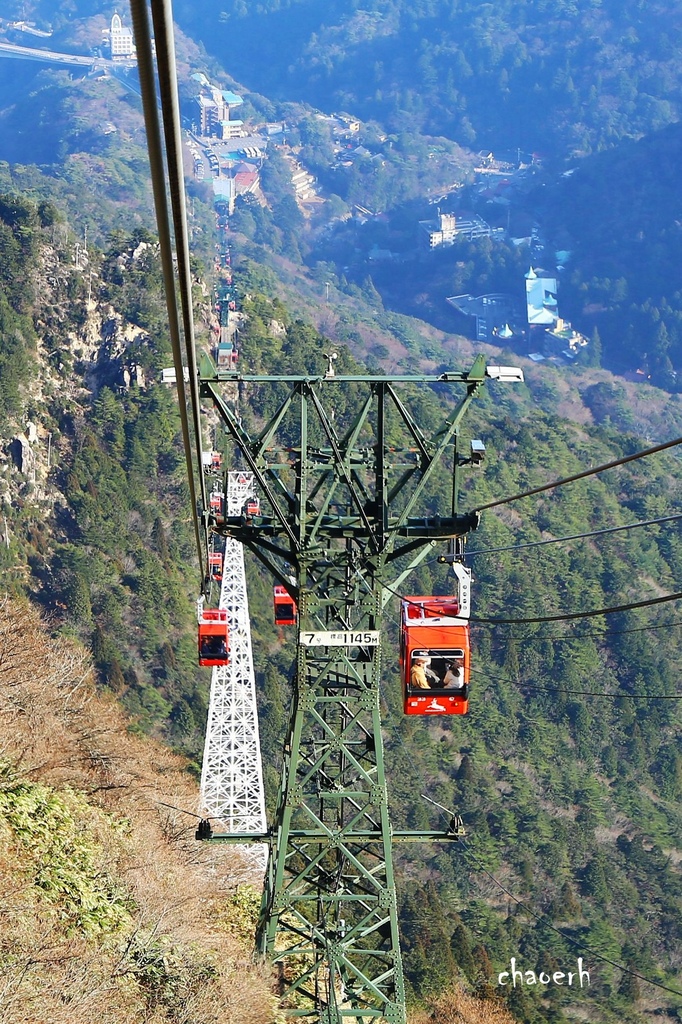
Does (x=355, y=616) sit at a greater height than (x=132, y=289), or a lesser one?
lesser

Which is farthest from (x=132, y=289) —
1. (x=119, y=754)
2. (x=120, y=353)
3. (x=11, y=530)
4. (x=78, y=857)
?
(x=78, y=857)

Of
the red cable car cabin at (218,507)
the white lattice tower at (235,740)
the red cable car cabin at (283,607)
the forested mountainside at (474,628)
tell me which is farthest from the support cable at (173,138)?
the forested mountainside at (474,628)

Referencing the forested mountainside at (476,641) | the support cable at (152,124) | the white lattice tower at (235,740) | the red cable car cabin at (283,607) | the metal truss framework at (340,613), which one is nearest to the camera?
the support cable at (152,124)

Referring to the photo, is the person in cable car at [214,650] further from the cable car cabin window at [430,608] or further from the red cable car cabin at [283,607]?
the cable car cabin window at [430,608]

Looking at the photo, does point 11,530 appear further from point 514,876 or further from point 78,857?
point 78,857

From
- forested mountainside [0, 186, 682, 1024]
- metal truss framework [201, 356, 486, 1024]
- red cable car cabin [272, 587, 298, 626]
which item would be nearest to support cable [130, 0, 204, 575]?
metal truss framework [201, 356, 486, 1024]

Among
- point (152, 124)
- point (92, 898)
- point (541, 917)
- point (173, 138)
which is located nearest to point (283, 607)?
point (92, 898)
